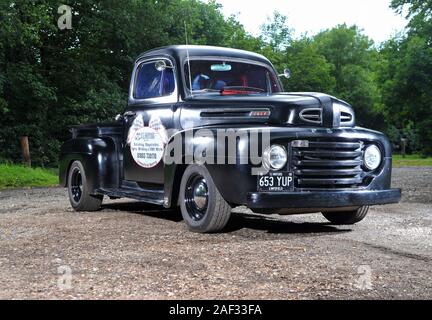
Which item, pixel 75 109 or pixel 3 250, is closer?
pixel 3 250

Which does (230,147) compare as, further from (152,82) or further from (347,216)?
(347,216)

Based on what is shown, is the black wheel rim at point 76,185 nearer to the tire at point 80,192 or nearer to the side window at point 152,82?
the tire at point 80,192

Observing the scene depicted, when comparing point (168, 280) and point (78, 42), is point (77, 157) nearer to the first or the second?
point (168, 280)

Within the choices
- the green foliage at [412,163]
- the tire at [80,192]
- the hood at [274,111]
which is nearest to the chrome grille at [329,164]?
the hood at [274,111]

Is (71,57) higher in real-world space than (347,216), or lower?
higher

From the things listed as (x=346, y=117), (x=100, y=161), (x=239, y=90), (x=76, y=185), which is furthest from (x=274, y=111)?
(x=76, y=185)

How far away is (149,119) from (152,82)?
1.76 feet

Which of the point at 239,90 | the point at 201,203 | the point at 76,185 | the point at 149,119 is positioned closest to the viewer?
the point at 201,203

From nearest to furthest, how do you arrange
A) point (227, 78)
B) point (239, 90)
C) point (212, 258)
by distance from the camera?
point (212, 258)
point (239, 90)
point (227, 78)

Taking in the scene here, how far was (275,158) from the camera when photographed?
20.8 ft

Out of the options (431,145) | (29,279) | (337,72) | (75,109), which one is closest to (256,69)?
(29,279)
